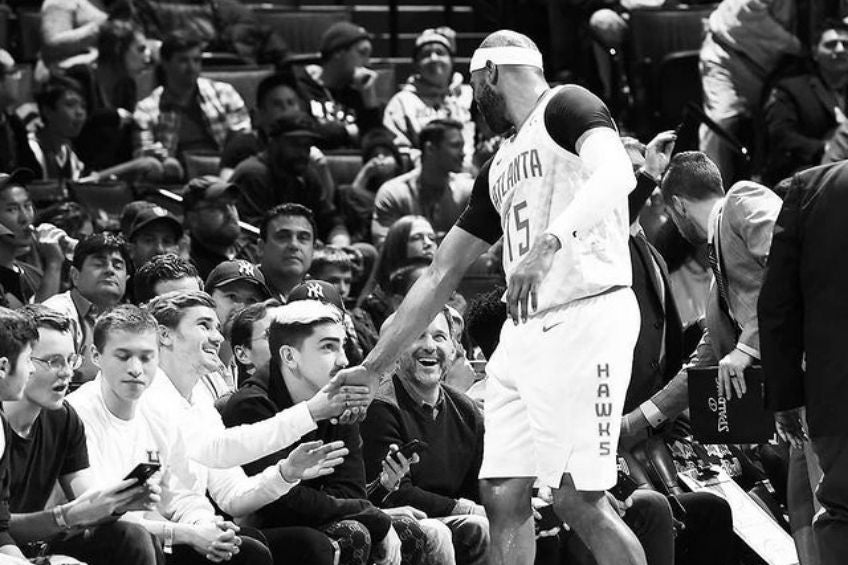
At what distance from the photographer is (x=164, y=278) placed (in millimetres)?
7625

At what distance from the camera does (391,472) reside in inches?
262

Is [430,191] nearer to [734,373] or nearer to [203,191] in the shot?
[203,191]

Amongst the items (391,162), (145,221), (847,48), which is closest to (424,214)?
(391,162)

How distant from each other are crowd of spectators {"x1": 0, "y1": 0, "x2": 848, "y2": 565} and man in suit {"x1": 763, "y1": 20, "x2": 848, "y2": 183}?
2 cm

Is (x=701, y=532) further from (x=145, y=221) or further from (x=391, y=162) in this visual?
(x=391, y=162)

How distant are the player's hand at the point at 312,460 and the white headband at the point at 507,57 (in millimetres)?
1297

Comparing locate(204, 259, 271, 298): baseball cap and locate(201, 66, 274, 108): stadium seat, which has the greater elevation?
locate(204, 259, 271, 298): baseball cap

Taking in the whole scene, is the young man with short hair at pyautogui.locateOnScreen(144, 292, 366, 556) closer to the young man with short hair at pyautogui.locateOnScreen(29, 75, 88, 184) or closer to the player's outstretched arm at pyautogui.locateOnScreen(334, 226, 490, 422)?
the player's outstretched arm at pyautogui.locateOnScreen(334, 226, 490, 422)

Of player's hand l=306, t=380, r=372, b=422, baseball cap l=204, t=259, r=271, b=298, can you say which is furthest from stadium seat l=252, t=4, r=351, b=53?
player's hand l=306, t=380, r=372, b=422

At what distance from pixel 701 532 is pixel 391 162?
4.79m

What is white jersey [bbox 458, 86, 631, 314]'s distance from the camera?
212 inches

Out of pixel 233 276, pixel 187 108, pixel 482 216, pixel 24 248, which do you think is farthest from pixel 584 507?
pixel 187 108

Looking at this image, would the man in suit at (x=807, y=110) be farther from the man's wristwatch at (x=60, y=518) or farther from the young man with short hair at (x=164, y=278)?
the man's wristwatch at (x=60, y=518)

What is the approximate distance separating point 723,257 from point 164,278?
2.47 meters
